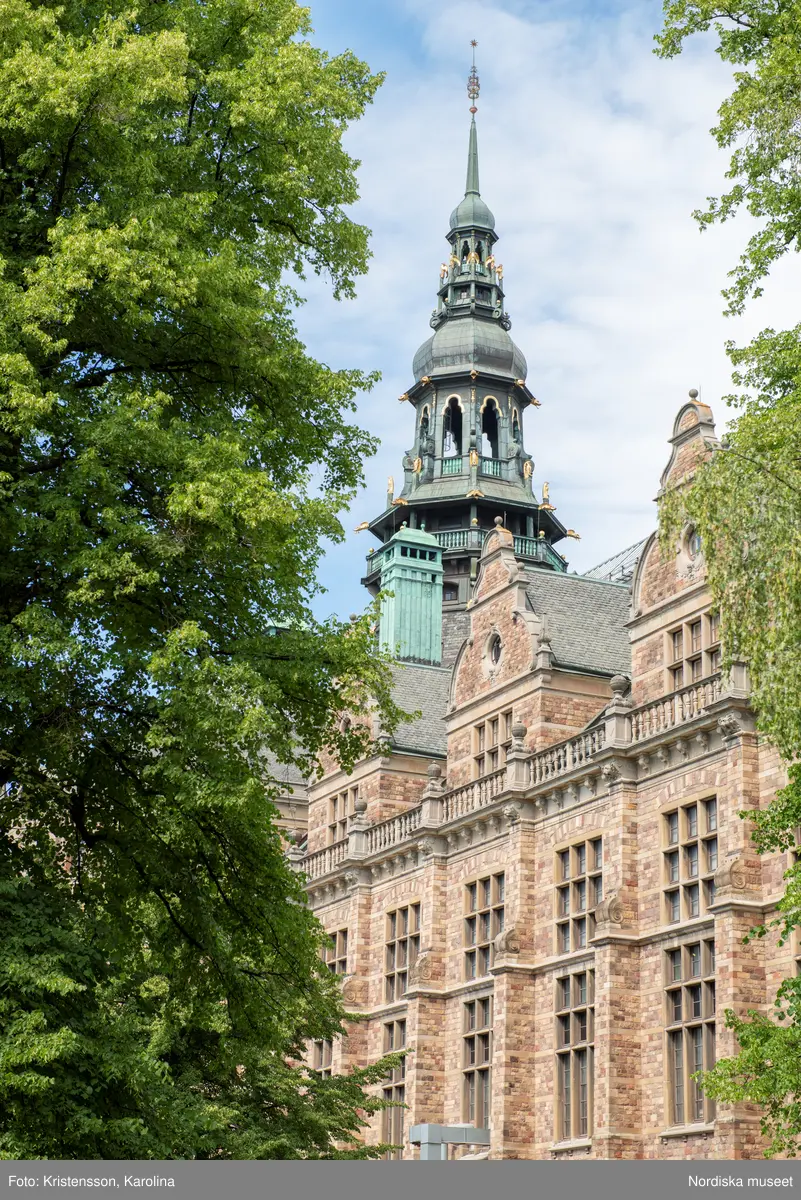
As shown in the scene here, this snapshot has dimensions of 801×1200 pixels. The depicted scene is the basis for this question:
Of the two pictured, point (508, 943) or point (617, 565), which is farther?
point (617, 565)

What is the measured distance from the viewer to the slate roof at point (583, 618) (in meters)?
36.9

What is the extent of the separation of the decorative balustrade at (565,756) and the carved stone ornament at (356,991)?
349 inches

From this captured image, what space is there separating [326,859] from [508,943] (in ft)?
36.1

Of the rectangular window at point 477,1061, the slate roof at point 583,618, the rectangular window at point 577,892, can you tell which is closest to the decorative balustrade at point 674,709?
the rectangular window at point 577,892

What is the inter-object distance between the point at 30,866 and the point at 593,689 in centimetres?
2113

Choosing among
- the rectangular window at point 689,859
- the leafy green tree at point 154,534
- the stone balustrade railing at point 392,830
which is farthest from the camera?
the stone balustrade railing at point 392,830

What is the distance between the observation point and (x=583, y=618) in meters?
38.5

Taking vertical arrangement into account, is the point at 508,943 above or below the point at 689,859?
below

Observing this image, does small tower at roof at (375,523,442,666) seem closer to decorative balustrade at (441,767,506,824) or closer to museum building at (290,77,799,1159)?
museum building at (290,77,799,1159)

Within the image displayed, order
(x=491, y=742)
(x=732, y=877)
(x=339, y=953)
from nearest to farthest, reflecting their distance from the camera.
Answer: (x=732, y=877) < (x=491, y=742) < (x=339, y=953)

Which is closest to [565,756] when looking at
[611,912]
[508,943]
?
[508,943]

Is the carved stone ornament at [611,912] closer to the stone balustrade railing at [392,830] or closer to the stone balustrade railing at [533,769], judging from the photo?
the stone balustrade railing at [533,769]
